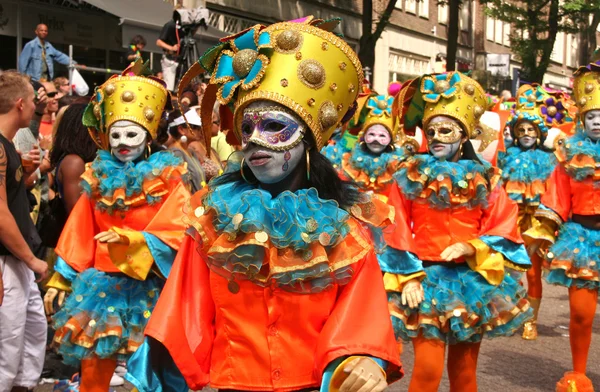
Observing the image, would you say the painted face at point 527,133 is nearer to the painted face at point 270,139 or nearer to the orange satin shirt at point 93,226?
the orange satin shirt at point 93,226

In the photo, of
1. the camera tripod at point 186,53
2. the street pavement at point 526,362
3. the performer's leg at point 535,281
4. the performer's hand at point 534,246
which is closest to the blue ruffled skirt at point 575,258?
the performer's hand at point 534,246

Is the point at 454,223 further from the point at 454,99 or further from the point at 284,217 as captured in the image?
the point at 284,217

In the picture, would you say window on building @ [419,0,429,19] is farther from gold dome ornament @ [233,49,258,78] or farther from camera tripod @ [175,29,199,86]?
gold dome ornament @ [233,49,258,78]

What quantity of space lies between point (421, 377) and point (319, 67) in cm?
285

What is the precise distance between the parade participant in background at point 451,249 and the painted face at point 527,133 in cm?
464

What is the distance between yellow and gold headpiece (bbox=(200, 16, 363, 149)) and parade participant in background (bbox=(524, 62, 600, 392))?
13.0 feet

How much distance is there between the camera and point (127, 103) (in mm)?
5887

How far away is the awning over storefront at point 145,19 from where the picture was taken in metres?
14.2

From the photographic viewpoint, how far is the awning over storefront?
1416 centimetres

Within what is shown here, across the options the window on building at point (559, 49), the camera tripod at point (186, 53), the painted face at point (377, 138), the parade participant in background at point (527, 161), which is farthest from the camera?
the window on building at point (559, 49)

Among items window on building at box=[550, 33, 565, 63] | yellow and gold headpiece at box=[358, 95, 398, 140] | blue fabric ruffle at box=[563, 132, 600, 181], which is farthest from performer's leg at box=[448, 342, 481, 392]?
window on building at box=[550, 33, 565, 63]

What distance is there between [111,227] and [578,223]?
372cm

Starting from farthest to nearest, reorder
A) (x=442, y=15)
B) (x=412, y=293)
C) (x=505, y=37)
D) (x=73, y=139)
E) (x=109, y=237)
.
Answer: (x=505, y=37)
(x=442, y=15)
(x=73, y=139)
(x=412, y=293)
(x=109, y=237)

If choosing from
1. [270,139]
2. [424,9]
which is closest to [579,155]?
[270,139]
